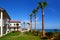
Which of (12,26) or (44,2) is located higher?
(44,2)

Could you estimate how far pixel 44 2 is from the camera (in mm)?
48719

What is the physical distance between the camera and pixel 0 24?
118 ft

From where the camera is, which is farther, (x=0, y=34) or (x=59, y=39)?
(x=0, y=34)

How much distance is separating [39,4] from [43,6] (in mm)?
2128

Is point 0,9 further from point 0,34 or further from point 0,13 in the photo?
point 0,34

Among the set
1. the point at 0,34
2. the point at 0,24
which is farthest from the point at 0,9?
the point at 0,34

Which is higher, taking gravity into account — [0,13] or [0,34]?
[0,13]

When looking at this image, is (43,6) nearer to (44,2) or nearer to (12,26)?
(44,2)

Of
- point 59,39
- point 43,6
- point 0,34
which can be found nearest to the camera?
point 59,39

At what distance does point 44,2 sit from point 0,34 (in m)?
18.5

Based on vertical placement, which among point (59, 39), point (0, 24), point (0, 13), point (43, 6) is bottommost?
point (59, 39)

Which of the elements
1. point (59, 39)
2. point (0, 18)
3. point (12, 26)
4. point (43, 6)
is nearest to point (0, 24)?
point (0, 18)

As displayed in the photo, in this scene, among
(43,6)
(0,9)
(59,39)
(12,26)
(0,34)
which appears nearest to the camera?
(59,39)

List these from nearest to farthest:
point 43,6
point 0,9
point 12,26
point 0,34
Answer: point 0,9
point 0,34
point 43,6
point 12,26
